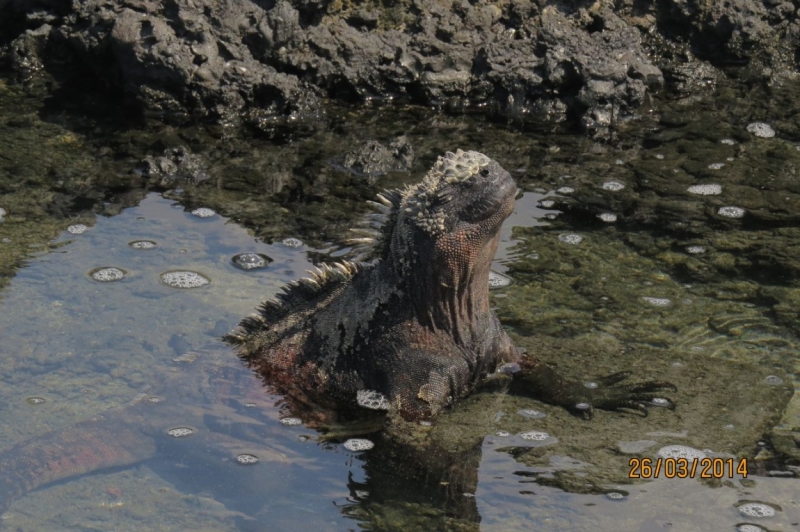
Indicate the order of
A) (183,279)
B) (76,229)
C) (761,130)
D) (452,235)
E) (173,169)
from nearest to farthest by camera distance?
(452,235)
(183,279)
(76,229)
(173,169)
(761,130)

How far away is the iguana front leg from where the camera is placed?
4.45 m

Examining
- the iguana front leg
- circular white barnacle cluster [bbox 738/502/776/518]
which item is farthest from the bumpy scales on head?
circular white barnacle cluster [bbox 738/502/776/518]

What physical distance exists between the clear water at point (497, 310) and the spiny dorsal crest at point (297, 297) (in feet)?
0.69

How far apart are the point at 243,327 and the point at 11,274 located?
60.1 inches

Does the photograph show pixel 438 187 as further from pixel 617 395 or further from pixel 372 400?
pixel 617 395

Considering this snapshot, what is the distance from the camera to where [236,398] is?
15.1 feet

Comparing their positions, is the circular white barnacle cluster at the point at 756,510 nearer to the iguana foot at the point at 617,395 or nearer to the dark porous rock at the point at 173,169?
the iguana foot at the point at 617,395

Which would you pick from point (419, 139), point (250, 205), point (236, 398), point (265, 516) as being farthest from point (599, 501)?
point (419, 139)

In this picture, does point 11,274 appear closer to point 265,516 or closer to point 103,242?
point 103,242

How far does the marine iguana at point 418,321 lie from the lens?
14.0ft

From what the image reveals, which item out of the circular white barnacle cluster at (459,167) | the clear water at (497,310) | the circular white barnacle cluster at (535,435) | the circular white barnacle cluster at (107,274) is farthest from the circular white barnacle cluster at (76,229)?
the circular white barnacle cluster at (535,435)

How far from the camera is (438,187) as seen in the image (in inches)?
169
